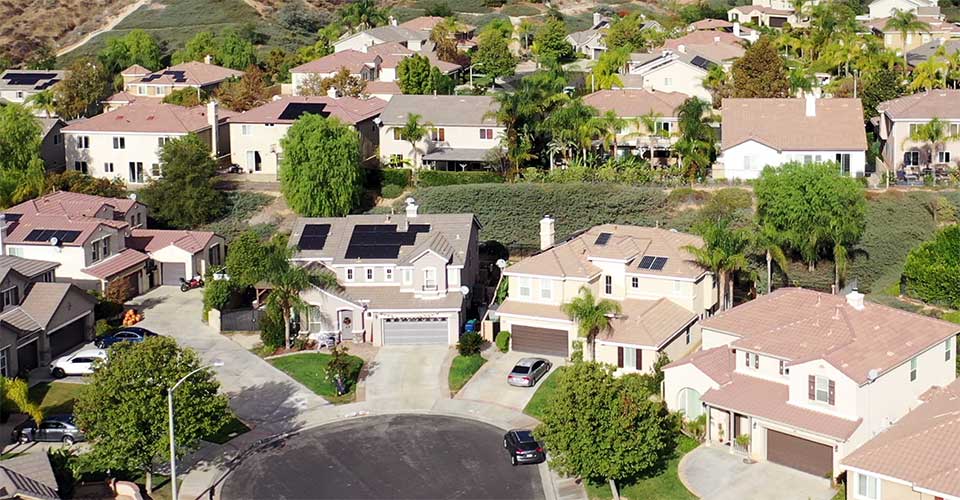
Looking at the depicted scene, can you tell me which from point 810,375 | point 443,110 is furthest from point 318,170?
point 810,375

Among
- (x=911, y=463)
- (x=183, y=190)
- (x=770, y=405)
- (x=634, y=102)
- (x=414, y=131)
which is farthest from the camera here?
(x=634, y=102)

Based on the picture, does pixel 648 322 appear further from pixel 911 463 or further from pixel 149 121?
pixel 149 121

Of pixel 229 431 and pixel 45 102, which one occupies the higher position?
pixel 45 102

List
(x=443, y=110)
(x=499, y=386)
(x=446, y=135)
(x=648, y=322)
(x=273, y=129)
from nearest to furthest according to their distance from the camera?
(x=499, y=386), (x=648, y=322), (x=446, y=135), (x=273, y=129), (x=443, y=110)

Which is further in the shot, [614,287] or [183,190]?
[183,190]

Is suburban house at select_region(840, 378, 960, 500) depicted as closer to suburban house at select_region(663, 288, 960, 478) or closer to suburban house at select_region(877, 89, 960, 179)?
suburban house at select_region(663, 288, 960, 478)

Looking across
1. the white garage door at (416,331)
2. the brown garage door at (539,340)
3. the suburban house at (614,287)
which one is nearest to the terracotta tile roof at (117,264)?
the white garage door at (416,331)
